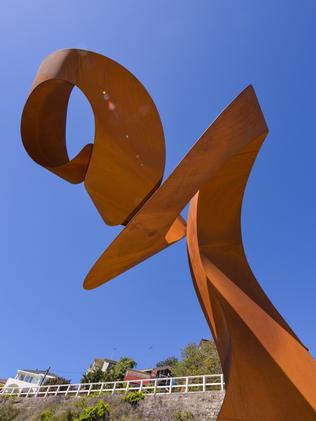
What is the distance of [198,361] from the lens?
25422mm

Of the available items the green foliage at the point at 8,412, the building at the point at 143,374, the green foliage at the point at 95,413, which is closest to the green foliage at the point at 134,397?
the green foliage at the point at 95,413

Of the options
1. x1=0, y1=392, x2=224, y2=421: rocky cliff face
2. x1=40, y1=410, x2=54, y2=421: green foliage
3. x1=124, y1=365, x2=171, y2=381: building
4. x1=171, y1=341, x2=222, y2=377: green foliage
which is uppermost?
x1=124, y1=365, x2=171, y2=381: building

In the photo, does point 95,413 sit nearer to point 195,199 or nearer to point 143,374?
point 195,199

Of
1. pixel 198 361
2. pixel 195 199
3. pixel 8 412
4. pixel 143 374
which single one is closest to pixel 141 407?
pixel 8 412

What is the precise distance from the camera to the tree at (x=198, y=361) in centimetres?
2277

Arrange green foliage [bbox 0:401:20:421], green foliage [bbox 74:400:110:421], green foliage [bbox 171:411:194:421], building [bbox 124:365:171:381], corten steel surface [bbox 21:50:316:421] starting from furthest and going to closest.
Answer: building [bbox 124:365:171:381] < green foliage [bbox 0:401:20:421] < green foliage [bbox 74:400:110:421] < green foliage [bbox 171:411:194:421] < corten steel surface [bbox 21:50:316:421]

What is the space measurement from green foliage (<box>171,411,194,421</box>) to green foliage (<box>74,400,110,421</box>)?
3.20 m

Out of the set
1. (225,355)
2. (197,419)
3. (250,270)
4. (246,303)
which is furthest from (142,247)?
(197,419)

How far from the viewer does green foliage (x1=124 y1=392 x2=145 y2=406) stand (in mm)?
13180

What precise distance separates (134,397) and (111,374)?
67.8 ft

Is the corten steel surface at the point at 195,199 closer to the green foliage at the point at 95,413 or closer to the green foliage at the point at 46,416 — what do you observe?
the green foliage at the point at 95,413

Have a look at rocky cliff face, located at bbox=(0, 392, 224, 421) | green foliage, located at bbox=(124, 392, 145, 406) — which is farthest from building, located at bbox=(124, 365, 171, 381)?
green foliage, located at bbox=(124, 392, 145, 406)

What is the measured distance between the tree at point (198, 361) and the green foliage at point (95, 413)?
11.3 meters

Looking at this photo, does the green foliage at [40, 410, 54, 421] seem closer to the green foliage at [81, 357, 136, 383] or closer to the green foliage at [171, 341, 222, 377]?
the green foliage at [171, 341, 222, 377]
